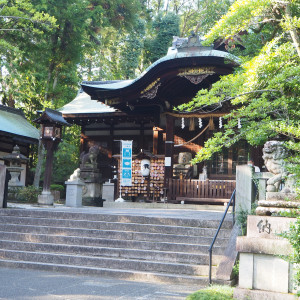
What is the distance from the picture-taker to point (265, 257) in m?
6.06

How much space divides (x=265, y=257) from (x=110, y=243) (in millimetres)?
3775

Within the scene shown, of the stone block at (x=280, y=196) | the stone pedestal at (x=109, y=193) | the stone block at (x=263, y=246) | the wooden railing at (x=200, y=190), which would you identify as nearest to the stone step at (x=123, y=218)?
the stone block at (x=280, y=196)

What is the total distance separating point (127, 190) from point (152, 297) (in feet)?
36.6

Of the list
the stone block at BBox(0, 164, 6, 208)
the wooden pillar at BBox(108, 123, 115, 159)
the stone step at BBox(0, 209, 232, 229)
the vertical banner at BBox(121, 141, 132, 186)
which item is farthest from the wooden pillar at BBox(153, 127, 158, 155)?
the stone step at BBox(0, 209, 232, 229)

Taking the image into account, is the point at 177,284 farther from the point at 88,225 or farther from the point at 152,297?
the point at 88,225

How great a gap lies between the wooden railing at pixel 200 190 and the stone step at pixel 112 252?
26.5ft

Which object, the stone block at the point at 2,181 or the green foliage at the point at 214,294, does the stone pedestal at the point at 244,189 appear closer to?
the green foliage at the point at 214,294

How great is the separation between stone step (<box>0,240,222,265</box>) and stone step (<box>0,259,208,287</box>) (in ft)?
1.74

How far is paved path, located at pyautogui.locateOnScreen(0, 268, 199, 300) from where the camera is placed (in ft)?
20.2

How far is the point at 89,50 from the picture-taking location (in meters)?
→ 25.7

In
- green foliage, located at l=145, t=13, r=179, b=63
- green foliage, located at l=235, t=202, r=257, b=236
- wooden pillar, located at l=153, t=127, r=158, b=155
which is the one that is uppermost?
green foliage, located at l=145, t=13, r=179, b=63

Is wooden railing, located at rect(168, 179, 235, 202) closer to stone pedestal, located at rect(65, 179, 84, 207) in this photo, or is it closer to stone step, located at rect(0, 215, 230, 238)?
stone pedestal, located at rect(65, 179, 84, 207)

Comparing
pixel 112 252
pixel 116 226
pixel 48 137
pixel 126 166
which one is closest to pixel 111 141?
pixel 126 166

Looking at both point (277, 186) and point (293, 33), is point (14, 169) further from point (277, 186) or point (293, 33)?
point (277, 186)
